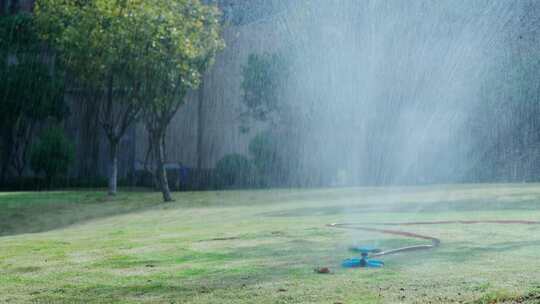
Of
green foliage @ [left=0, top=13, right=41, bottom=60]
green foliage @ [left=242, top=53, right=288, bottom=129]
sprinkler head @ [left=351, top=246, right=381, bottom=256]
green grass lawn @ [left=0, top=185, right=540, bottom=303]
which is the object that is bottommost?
green grass lawn @ [left=0, top=185, right=540, bottom=303]

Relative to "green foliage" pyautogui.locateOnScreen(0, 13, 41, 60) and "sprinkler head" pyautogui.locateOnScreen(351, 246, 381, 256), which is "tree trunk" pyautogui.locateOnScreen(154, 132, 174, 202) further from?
"sprinkler head" pyautogui.locateOnScreen(351, 246, 381, 256)

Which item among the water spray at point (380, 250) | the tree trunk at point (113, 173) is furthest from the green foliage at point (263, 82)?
the water spray at point (380, 250)

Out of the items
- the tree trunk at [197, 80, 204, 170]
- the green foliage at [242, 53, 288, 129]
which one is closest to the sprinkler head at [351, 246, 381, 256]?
the green foliage at [242, 53, 288, 129]

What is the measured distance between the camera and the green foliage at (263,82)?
2802cm

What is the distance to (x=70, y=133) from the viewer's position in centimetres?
3083

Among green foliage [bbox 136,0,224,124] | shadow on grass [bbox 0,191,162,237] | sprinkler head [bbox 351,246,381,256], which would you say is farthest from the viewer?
green foliage [bbox 136,0,224,124]

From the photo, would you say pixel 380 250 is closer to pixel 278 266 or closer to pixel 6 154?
pixel 278 266

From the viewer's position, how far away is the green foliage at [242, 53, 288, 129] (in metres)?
28.0

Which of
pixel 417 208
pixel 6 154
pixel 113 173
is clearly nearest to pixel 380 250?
pixel 417 208

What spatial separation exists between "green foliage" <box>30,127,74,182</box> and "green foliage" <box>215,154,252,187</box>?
5.46m

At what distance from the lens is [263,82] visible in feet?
92.2

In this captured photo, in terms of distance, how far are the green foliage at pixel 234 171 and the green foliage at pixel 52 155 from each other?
546 cm

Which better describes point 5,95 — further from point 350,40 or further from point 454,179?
point 454,179

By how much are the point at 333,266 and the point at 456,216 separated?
6.32m
